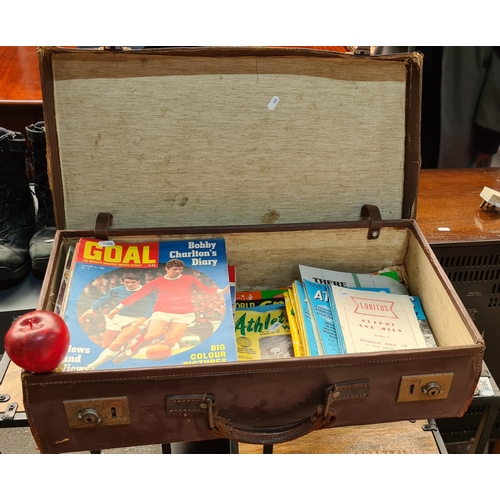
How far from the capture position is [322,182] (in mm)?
1187

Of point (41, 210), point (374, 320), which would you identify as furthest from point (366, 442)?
point (41, 210)

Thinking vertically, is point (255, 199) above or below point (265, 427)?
above

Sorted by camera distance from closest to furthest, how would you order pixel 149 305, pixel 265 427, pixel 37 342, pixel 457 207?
pixel 37 342, pixel 265 427, pixel 149 305, pixel 457 207

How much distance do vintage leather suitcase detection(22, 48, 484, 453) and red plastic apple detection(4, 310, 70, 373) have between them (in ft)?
0.29

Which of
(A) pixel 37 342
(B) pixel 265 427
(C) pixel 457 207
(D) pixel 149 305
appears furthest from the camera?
(C) pixel 457 207

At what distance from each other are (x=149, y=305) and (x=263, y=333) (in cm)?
26

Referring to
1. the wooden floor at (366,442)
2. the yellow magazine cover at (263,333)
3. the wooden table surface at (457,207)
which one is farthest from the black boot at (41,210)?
the wooden table surface at (457,207)

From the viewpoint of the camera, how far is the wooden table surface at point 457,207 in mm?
1322

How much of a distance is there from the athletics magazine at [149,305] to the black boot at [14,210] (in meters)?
0.45

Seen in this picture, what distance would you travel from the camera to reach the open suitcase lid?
1049 millimetres

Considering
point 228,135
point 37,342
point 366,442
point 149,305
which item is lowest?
point 366,442

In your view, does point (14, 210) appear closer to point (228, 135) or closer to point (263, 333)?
point (228, 135)

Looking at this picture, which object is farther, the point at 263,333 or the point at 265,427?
the point at 263,333

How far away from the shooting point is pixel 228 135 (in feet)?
3.66
